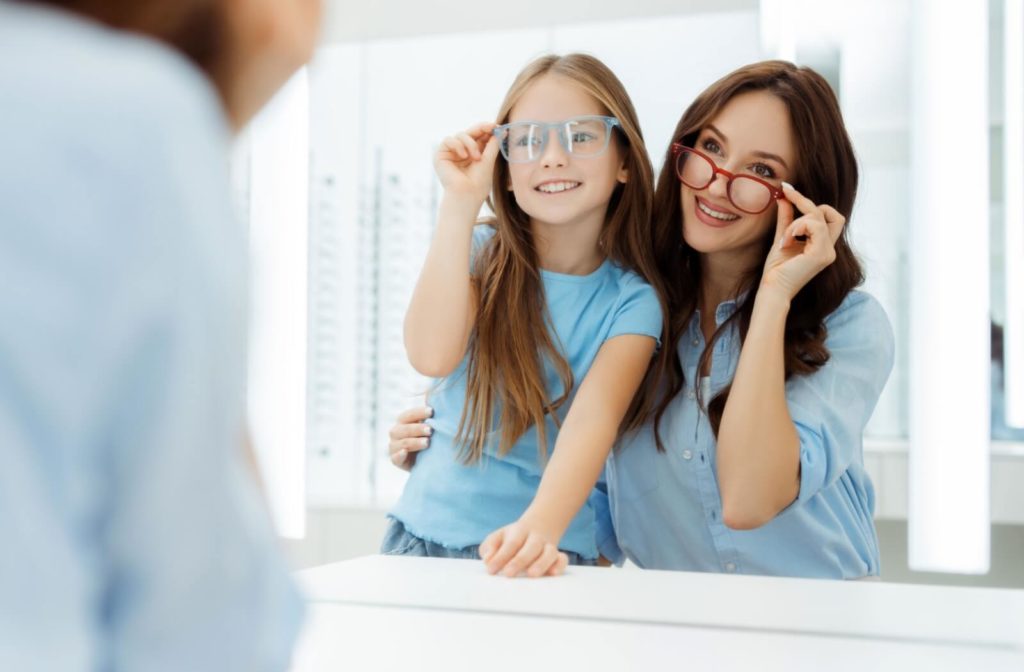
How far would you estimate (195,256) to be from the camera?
5.3 inches

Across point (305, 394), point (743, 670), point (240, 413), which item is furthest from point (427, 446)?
point (240, 413)

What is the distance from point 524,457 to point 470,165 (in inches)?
10.7

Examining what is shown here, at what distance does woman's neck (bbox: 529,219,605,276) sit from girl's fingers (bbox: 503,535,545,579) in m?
0.28

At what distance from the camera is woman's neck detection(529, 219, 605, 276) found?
0.89 meters

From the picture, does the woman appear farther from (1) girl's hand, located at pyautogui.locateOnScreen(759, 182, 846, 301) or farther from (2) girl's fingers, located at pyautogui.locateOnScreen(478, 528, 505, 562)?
(2) girl's fingers, located at pyautogui.locateOnScreen(478, 528, 505, 562)

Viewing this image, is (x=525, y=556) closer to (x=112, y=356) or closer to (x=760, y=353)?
(x=760, y=353)

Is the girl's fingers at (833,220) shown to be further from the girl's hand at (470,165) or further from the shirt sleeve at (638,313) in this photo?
the girl's hand at (470,165)

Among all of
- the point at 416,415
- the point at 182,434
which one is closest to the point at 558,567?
the point at 416,415

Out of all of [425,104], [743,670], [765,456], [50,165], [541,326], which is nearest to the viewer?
[50,165]

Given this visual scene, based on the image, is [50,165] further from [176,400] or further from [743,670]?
[743,670]

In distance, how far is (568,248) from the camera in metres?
0.90

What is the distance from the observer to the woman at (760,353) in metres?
0.77

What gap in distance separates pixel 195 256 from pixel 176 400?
21 millimetres

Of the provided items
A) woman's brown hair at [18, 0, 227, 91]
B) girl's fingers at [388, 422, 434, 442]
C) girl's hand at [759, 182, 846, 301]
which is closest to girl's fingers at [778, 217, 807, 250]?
girl's hand at [759, 182, 846, 301]
